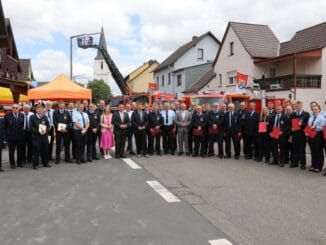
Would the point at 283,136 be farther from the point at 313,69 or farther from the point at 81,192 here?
the point at 313,69

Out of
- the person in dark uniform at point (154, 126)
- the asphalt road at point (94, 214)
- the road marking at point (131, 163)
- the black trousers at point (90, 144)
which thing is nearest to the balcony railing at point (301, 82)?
the person in dark uniform at point (154, 126)

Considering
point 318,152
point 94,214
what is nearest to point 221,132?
point 318,152

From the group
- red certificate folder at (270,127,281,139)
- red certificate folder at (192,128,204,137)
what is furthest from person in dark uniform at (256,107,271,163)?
red certificate folder at (192,128,204,137)

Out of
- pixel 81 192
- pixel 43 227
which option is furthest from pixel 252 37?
pixel 43 227

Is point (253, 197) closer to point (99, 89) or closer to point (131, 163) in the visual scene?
point (131, 163)

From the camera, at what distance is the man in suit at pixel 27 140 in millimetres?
12156

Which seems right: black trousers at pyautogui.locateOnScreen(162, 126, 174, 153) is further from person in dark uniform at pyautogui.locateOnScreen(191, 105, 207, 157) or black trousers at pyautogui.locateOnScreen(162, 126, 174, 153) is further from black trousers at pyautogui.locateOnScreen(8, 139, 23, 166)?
black trousers at pyautogui.locateOnScreen(8, 139, 23, 166)

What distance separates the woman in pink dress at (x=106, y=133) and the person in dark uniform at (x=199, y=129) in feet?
9.22

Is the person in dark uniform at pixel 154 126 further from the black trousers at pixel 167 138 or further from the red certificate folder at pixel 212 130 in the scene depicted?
the red certificate folder at pixel 212 130

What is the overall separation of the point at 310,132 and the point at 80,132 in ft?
22.0

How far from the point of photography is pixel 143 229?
6.07 metres

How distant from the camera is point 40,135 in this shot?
11.9m

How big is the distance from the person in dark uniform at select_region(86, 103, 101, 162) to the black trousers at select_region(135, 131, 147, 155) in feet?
4.83

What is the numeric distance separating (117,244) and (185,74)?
139 feet
